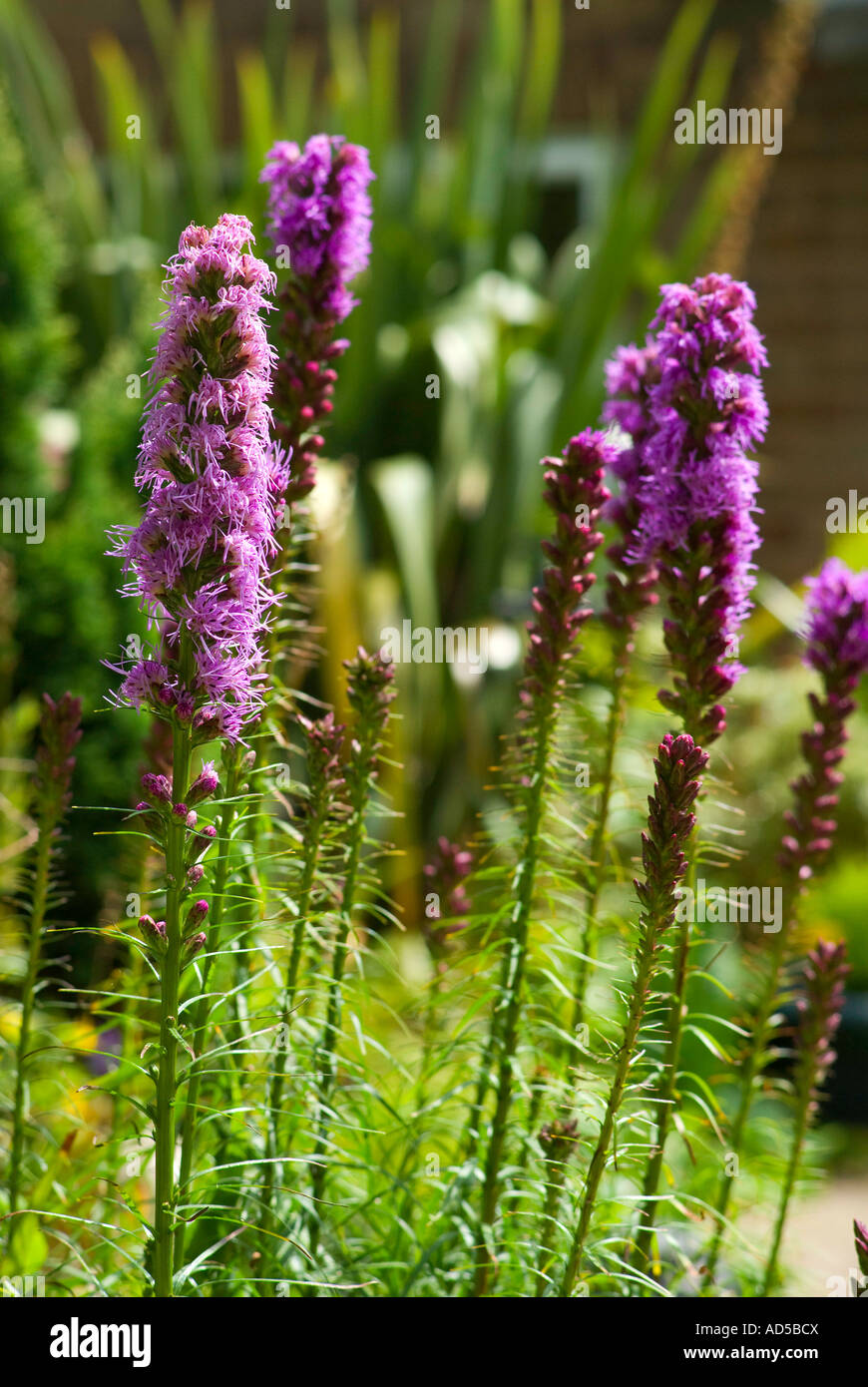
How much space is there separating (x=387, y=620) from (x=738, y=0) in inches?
212

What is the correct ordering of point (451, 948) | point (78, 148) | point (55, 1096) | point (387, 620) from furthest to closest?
point (78, 148), point (387, 620), point (55, 1096), point (451, 948)

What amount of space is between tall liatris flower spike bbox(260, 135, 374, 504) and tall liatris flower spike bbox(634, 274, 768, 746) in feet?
1.64

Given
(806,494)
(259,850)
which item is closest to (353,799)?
(259,850)

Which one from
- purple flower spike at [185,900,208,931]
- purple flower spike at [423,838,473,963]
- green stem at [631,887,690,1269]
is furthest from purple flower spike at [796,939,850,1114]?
purple flower spike at [185,900,208,931]

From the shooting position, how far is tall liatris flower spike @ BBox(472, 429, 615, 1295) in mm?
1861

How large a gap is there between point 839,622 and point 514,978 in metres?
0.95

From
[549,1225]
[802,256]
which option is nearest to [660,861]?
[549,1225]

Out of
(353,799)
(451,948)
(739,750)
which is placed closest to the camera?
(353,799)

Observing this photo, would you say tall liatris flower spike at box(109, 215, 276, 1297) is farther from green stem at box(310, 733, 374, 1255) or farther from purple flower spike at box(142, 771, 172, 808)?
green stem at box(310, 733, 374, 1255)

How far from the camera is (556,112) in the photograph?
8555 millimetres

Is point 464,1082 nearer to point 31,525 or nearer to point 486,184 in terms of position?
point 31,525

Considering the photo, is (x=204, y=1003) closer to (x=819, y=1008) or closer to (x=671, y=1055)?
(x=671, y=1055)

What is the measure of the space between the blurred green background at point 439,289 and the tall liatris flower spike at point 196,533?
2.16 m

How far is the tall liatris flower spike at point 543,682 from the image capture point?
1861 mm
